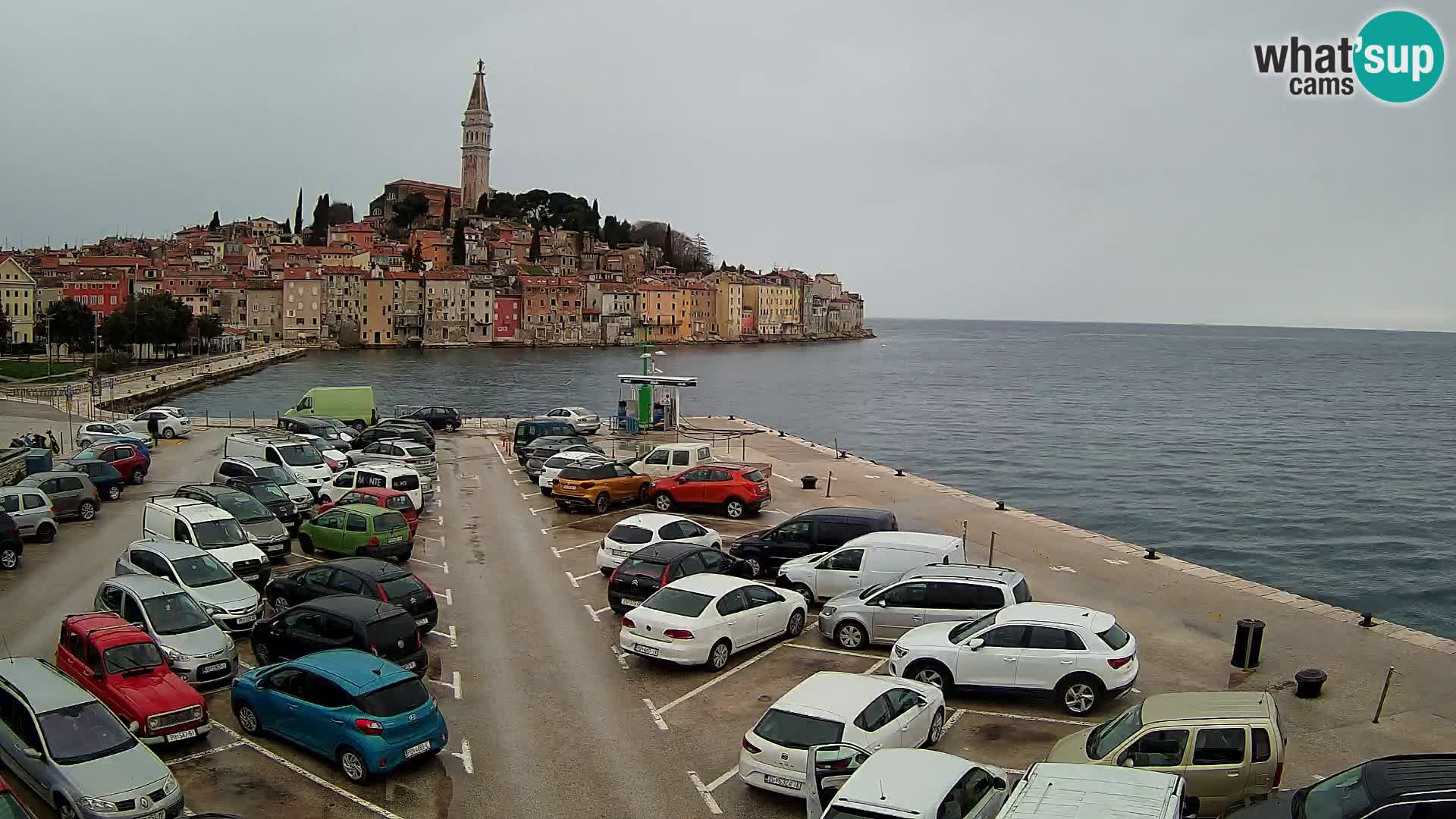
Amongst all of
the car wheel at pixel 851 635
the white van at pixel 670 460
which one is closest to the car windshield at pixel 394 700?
the car wheel at pixel 851 635

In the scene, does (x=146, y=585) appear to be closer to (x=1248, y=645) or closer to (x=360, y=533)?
(x=360, y=533)

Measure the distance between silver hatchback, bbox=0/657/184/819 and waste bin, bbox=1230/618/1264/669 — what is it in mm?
11843

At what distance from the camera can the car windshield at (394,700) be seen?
389 inches

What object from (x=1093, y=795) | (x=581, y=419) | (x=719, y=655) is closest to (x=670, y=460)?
(x=719, y=655)

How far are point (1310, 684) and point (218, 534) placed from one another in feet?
51.5

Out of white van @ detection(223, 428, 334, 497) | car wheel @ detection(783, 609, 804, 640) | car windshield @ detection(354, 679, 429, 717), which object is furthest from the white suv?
white van @ detection(223, 428, 334, 497)

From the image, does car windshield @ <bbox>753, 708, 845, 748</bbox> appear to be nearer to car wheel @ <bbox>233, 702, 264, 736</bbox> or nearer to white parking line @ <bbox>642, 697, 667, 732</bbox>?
white parking line @ <bbox>642, 697, 667, 732</bbox>

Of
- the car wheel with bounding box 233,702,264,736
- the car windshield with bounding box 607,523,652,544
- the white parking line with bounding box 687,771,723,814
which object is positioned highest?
the car windshield with bounding box 607,523,652,544

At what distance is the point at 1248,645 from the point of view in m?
13.1

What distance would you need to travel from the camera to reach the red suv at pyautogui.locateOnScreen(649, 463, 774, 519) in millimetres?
22906

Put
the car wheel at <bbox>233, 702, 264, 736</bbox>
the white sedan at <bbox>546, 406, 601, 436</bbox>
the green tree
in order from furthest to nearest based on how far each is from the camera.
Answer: the green tree → the white sedan at <bbox>546, 406, 601, 436</bbox> → the car wheel at <bbox>233, 702, 264, 736</bbox>

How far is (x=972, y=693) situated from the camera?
1188 cm

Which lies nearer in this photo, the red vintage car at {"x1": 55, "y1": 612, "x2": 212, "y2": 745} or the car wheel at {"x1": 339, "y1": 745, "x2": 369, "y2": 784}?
the car wheel at {"x1": 339, "y1": 745, "x2": 369, "y2": 784}

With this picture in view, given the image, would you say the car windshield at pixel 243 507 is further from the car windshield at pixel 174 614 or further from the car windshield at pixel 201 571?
the car windshield at pixel 174 614
